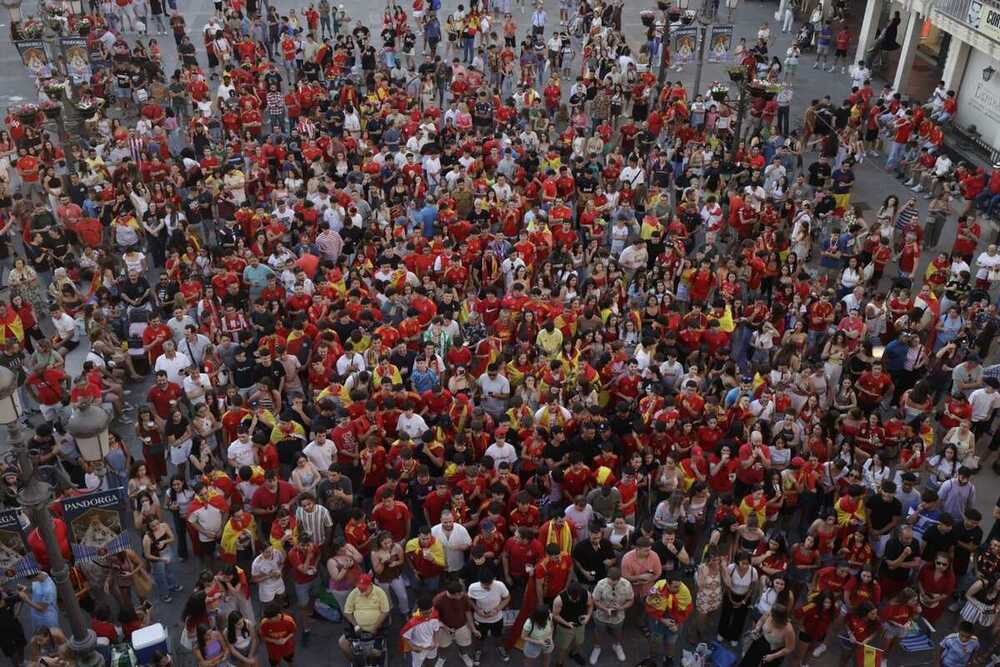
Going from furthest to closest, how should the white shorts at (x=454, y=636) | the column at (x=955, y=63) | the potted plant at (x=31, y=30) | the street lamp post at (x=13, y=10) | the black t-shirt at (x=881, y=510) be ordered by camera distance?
1. the street lamp post at (x=13, y=10)
2. the potted plant at (x=31, y=30)
3. the column at (x=955, y=63)
4. the black t-shirt at (x=881, y=510)
5. the white shorts at (x=454, y=636)

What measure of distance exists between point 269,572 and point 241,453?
1841 millimetres

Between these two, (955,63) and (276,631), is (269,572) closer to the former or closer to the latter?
(276,631)

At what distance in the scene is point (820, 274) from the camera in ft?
59.5

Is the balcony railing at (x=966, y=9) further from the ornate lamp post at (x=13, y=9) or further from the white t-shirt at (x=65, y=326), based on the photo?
the ornate lamp post at (x=13, y=9)

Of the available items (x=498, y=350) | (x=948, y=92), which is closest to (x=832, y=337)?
(x=498, y=350)

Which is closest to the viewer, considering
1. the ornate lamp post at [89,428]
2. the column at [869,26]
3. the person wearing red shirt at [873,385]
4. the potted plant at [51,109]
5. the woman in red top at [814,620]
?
the ornate lamp post at [89,428]

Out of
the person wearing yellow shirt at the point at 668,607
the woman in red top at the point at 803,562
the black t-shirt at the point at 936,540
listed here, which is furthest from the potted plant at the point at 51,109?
the black t-shirt at the point at 936,540

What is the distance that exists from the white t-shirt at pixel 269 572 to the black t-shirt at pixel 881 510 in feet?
22.1

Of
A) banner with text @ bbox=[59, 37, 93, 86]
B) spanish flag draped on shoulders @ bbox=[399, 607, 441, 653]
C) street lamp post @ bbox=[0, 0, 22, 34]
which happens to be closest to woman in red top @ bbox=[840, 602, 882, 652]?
spanish flag draped on shoulders @ bbox=[399, 607, 441, 653]

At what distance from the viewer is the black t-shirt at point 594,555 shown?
10758mm

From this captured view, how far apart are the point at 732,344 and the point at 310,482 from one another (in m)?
7.68

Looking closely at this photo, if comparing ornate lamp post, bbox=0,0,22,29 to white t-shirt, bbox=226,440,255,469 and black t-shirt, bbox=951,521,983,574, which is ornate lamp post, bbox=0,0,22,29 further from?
black t-shirt, bbox=951,521,983,574

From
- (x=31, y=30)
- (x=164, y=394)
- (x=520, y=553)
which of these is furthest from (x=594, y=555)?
(x=31, y=30)

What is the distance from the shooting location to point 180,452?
1225 centimetres
